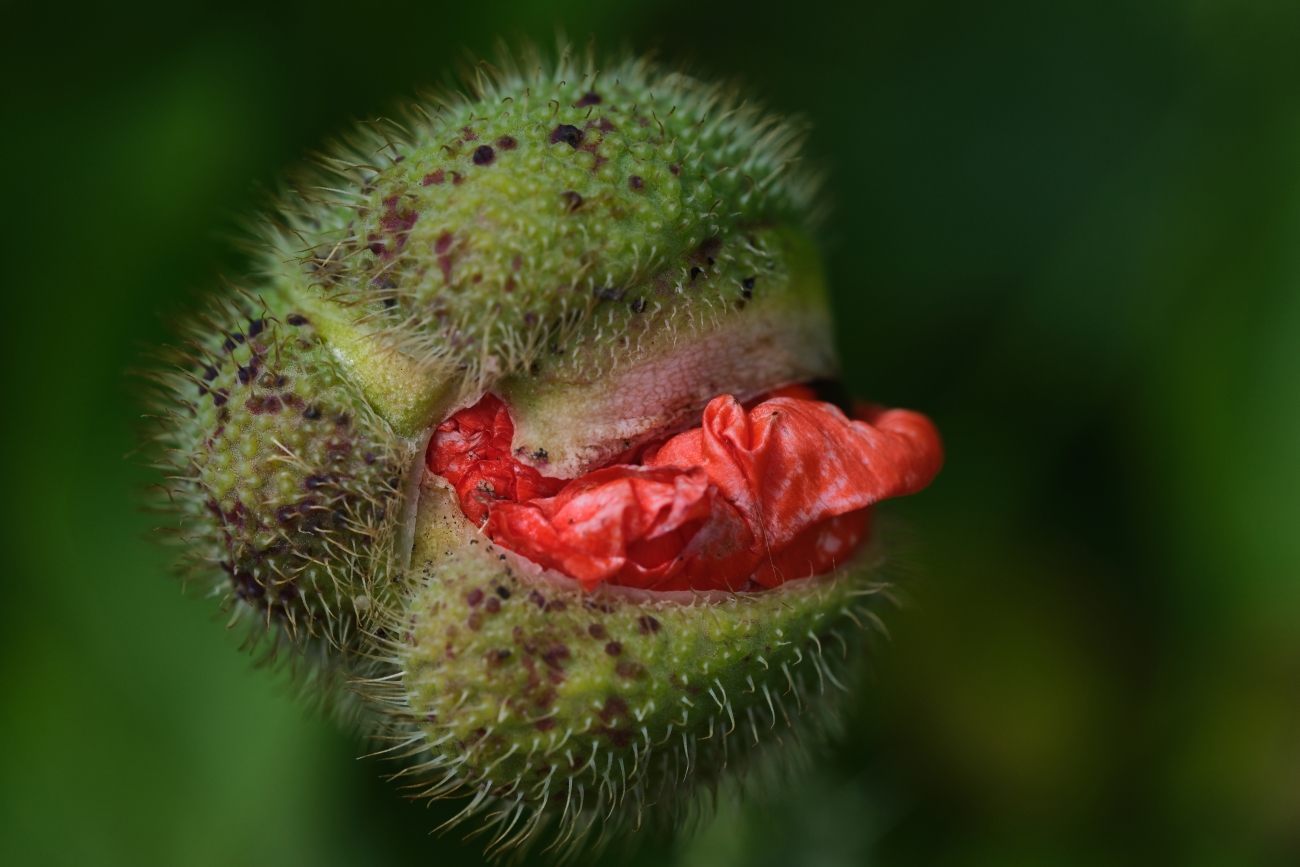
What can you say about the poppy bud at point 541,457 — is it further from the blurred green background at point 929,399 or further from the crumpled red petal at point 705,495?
the blurred green background at point 929,399

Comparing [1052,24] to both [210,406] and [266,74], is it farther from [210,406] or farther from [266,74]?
[210,406]

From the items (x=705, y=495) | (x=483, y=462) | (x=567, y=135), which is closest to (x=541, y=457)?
(x=483, y=462)

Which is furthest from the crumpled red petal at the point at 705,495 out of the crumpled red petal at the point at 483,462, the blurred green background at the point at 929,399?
the blurred green background at the point at 929,399

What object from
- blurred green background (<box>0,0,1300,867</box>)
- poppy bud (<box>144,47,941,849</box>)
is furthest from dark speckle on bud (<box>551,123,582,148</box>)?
blurred green background (<box>0,0,1300,867</box>)

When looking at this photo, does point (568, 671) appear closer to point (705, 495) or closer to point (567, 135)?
point (705, 495)

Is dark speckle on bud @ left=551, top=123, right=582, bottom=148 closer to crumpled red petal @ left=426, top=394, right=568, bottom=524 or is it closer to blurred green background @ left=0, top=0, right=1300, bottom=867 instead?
crumpled red petal @ left=426, top=394, right=568, bottom=524
